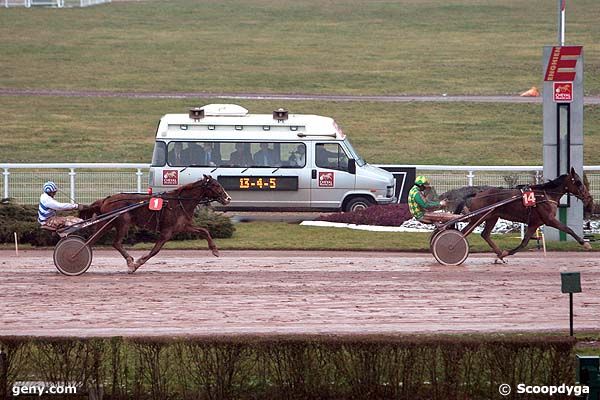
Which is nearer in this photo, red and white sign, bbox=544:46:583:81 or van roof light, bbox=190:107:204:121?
red and white sign, bbox=544:46:583:81

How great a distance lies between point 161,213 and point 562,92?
6.95 metres

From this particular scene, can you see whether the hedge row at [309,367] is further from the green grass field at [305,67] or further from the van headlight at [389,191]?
the van headlight at [389,191]

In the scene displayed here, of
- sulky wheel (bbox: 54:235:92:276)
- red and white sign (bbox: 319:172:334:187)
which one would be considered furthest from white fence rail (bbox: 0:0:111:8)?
sulky wheel (bbox: 54:235:92:276)

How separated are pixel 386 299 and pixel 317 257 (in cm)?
440

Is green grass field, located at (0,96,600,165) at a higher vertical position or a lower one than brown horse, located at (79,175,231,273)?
higher

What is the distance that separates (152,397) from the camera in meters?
10.8

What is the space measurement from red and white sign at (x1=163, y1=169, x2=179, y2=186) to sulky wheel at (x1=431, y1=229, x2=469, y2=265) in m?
7.96

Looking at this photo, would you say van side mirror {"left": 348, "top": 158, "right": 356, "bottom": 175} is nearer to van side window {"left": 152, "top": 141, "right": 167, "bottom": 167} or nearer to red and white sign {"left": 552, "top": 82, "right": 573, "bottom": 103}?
van side window {"left": 152, "top": 141, "right": 167, "bottom": 167}

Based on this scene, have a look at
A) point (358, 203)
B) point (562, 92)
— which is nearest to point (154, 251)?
point (562, 92)

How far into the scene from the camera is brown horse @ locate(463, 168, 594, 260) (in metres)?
18.4

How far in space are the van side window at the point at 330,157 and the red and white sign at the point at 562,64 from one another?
19.4 feet

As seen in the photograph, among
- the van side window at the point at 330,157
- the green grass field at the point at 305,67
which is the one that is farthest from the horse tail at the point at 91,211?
the van side window at the point at 330,157

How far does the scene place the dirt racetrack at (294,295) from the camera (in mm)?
13867

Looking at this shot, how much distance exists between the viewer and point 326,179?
25297 millimetres
